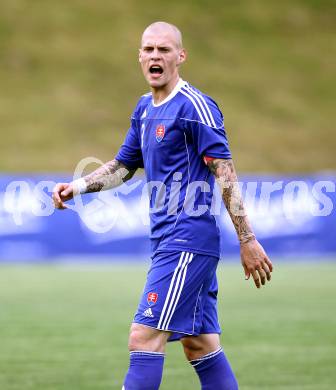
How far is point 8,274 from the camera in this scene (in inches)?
682

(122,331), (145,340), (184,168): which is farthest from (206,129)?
(122,331)

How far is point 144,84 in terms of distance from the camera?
3391 centimetres

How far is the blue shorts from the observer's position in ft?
16.6

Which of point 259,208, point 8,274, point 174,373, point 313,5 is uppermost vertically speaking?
point 313,5

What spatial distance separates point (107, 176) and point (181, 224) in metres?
0.81

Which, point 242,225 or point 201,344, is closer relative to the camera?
point 242,225

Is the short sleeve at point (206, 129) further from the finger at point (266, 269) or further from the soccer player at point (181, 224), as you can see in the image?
the finger at point (266, 269)

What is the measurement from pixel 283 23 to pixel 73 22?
8208 millimetres

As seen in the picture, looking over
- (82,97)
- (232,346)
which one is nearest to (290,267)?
(232,346)

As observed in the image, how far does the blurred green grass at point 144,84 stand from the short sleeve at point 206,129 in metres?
25.0

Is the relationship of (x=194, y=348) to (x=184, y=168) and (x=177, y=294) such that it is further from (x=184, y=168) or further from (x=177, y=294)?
(x=184, y=168)

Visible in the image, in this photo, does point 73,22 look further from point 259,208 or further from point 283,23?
point 259,208

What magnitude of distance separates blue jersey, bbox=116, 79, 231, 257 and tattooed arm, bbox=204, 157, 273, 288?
0.07m

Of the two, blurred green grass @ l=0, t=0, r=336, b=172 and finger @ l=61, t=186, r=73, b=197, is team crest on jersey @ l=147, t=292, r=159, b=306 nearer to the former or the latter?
finger @ l=61, t=186, r=73, b=197
